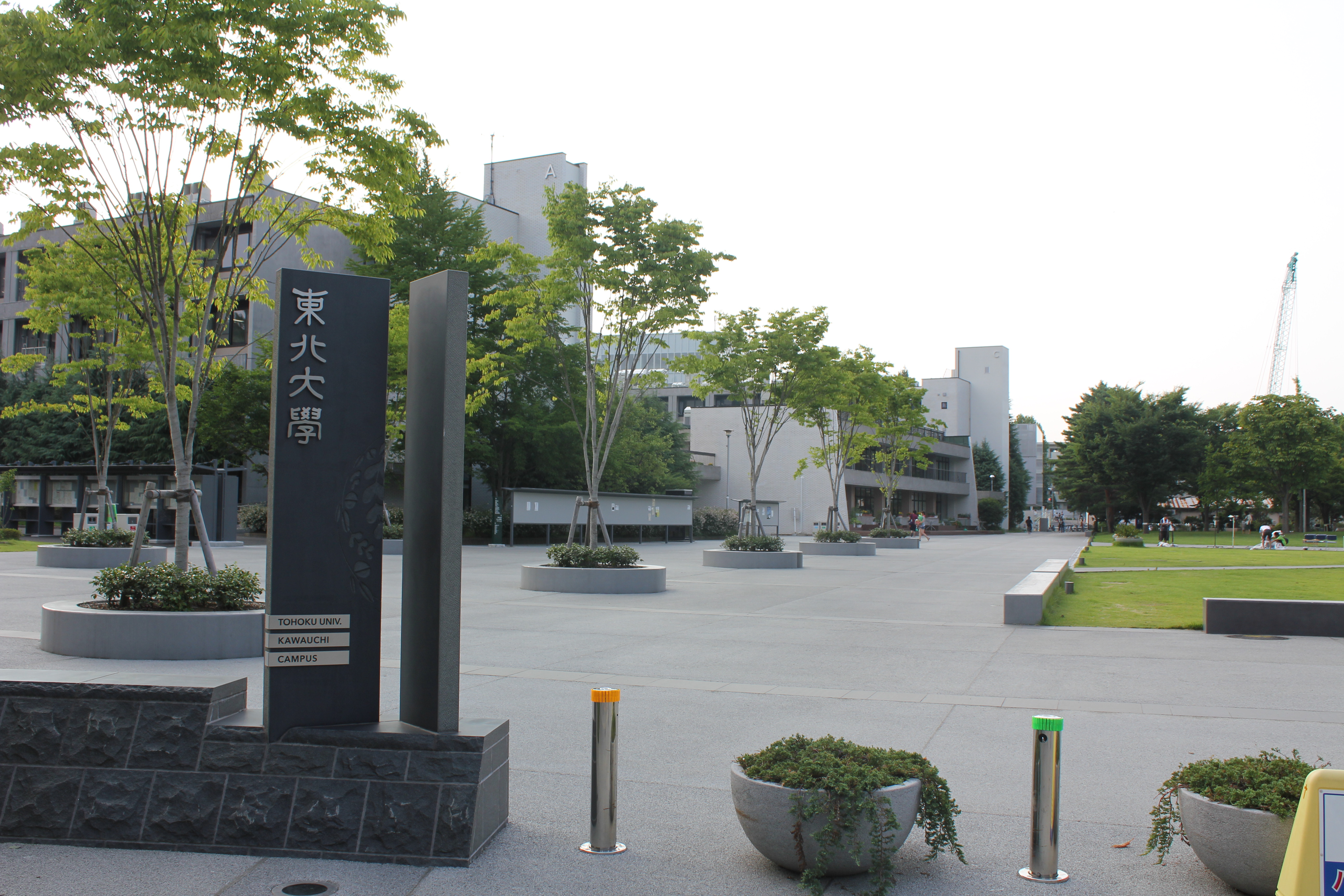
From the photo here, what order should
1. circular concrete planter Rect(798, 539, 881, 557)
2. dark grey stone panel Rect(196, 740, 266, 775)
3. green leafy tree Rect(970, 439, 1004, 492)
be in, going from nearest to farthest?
dark grey stone panel Rect(196, 740, 266, 775) < circular concrete planter Rect(798, 539, 881, 557) < green leafy tree Rect(970, 439, 1004, 492)

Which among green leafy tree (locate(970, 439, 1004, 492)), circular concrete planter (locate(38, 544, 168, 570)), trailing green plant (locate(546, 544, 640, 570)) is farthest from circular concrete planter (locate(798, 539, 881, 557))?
green leafy tree (locate(970, 439, 1004, 492))

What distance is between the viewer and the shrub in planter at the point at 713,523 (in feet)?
170

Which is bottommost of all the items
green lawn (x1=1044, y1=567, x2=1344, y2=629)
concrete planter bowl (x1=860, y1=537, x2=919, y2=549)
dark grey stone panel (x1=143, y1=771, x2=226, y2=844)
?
concrete planter bowl (x1=860, y1=537, x2=919, y2=549)

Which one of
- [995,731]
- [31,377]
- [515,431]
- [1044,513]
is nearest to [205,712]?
[995,731]

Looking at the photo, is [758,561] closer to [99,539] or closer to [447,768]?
[99,539]

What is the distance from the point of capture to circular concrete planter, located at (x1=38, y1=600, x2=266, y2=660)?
9.39 metres

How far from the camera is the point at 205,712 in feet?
15.5

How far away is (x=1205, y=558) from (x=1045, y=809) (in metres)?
33.9

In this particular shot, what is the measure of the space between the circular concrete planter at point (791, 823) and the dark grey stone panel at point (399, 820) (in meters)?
1.47

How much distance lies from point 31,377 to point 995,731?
5685cm

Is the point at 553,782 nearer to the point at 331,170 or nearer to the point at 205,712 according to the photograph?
the point at 205,712

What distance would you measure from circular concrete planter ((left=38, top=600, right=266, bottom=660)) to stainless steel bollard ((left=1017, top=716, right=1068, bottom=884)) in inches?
310

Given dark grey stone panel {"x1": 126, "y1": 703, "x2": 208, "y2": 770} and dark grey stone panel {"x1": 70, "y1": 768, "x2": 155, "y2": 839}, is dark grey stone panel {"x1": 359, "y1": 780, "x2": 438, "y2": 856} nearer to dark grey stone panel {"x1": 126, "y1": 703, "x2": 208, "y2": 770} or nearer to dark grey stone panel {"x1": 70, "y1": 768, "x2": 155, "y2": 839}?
dark grey stone panel {"x1": 126, "y1": 703, "x2": 208, "y2": 770}

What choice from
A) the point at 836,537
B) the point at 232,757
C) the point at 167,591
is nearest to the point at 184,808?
the point at 232,757
